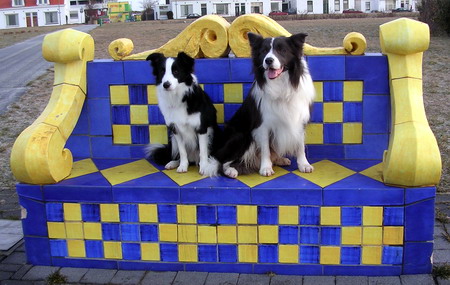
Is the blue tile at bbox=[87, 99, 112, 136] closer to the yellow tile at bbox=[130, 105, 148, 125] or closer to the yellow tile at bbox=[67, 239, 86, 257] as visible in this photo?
the yellow tile at bbox=[130, 105, 148, 125]

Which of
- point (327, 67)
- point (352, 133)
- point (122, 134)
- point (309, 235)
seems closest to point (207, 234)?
point (309, 235)

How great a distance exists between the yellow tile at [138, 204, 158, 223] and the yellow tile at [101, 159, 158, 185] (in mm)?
260

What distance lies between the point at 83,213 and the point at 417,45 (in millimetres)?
2570

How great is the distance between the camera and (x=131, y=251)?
3510 mm

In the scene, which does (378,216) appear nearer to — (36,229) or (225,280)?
(225,280)

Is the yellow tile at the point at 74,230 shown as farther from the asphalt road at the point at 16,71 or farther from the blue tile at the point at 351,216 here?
the asphalt road at the point at 16,71

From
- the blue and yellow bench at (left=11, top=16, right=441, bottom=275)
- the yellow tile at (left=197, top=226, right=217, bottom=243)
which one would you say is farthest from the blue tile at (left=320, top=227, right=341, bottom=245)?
the yellow tile at (left=197, top=226, right=217, bottom=243)

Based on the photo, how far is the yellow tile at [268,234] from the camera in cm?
334

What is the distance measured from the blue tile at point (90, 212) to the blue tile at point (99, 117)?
0.89m

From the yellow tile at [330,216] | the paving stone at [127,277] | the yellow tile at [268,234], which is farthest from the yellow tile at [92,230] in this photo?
the yellow tile at [330,216]

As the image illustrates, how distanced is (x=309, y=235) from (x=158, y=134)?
1564mm

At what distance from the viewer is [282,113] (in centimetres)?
354

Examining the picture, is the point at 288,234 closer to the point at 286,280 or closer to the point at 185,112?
the point at 286,280

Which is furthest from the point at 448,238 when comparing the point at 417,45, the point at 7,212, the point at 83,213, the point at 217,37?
the point at 7,212
